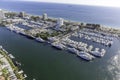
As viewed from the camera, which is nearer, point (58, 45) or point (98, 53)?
point (98, 53)

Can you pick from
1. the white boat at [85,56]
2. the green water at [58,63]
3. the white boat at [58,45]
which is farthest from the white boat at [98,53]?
the white boat at [58,45]

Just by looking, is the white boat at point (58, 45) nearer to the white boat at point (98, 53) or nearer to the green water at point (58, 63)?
the green water at point (58, 63)

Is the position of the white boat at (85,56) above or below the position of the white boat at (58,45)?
below

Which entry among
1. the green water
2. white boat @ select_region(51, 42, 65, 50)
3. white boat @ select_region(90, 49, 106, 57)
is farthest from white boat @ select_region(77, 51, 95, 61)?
white boat @ select_region(51, 42, 65, 50)

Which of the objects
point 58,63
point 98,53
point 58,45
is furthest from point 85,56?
point 58,45

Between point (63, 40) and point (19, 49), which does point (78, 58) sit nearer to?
point (63, 40)

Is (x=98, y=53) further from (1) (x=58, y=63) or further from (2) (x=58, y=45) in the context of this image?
(2) (x=58, y=45)

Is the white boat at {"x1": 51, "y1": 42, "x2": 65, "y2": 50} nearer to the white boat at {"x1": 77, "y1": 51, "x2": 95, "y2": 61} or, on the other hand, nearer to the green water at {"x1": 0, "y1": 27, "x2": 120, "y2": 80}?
Answer: the green water at {"x1": 0, "y1": 27, "x2": 120, "y2": 80}

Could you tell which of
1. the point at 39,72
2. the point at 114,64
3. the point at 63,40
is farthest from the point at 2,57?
the point at 114,64
